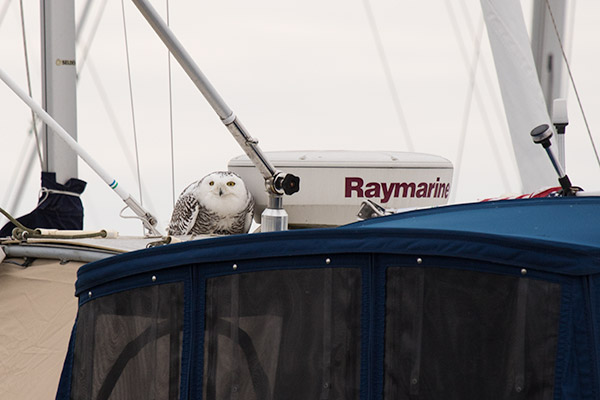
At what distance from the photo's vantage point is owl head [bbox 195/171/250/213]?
389 centimetres

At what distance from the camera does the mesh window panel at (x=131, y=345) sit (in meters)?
1.98

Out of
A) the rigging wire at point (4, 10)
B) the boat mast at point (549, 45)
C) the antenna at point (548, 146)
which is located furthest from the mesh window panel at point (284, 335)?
the rigging wire at point (4, 10)

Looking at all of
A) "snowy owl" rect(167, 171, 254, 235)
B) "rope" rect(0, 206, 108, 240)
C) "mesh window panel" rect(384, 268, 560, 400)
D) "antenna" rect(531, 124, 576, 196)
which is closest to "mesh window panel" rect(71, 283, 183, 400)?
"mesh window panel" rect(384, 268, 560, 400)

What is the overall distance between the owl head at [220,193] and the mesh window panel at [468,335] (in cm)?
218

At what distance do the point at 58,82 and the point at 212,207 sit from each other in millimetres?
1771

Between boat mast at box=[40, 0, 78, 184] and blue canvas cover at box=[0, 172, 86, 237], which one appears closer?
blue canvas cover at box=[0, 172, 86, 237]

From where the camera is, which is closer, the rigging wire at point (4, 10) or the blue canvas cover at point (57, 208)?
the blue canvas cover at point (57, 208)

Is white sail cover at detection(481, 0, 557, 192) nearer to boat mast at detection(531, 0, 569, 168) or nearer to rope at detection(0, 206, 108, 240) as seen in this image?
boat mast at detection(531, 0, 569, 168)

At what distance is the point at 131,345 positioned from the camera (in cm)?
204

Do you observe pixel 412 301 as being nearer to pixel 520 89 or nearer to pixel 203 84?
pixel 203 84

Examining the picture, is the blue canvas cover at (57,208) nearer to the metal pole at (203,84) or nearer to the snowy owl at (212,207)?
the snowy owl at (212,207)

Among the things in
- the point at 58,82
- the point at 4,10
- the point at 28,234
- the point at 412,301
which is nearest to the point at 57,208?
the point at 58,82

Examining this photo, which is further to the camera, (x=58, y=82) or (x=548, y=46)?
(x=548, y=46)

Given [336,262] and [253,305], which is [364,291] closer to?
[336,262]
